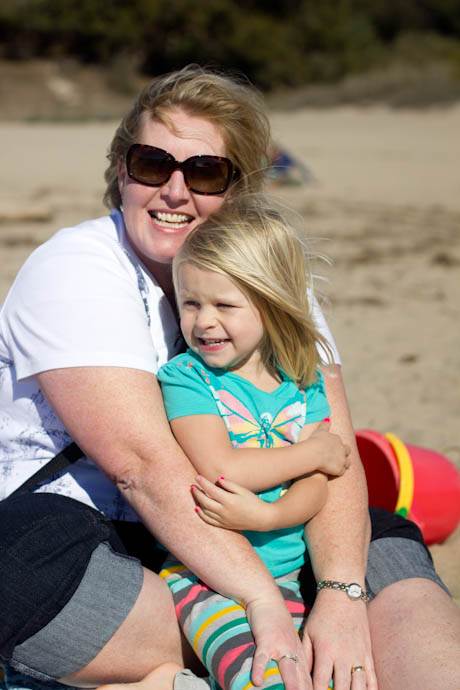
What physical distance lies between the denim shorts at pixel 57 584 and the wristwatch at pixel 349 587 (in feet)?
1.59

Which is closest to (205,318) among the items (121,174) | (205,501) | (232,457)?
(232,457)

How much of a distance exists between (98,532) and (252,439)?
1.57 ft

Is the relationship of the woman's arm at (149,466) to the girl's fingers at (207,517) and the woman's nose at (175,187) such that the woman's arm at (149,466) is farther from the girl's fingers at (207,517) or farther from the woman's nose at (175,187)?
the woman's nose at (175,187)

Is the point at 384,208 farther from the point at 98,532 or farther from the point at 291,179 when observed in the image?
the point at 98,532

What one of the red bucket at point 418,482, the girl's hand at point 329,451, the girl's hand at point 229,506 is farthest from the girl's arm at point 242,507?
the red bucket at point 418,482

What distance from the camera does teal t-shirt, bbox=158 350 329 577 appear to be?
2.11m

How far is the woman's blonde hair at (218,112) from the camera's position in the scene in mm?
2361

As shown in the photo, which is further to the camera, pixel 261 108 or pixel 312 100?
pixel 312 100

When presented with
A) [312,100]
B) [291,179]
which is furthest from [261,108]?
[312,100]

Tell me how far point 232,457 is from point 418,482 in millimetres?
1412

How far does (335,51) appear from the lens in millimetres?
41156

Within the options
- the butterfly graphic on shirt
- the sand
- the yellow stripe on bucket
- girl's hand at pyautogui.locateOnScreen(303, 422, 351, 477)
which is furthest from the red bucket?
the butterfly graphic on shirt

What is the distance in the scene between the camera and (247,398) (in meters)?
2.19

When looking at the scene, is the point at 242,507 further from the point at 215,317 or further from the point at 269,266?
the point at 269,266
